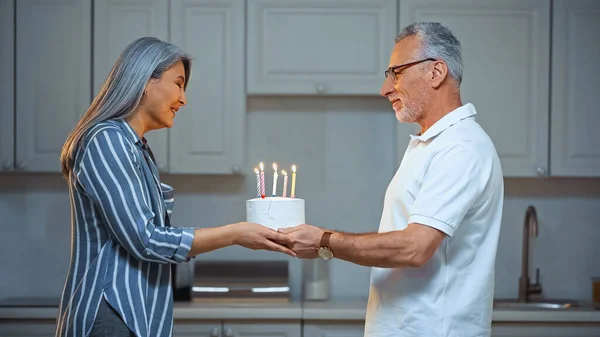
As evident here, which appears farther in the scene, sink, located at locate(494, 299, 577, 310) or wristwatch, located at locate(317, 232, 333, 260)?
sink, located at locate(494, 299, 577, 310)

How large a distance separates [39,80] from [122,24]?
443mm

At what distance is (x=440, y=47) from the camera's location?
207cm

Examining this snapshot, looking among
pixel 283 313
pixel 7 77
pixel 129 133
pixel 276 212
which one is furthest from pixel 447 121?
pixel 7 77

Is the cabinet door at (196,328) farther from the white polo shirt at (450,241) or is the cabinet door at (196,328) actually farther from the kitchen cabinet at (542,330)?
the white polo shirt at (450,241)

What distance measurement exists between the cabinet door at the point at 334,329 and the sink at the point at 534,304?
2.10ft

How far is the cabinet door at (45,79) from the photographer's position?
11.7 feet

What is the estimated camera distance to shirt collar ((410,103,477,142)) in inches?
79.6

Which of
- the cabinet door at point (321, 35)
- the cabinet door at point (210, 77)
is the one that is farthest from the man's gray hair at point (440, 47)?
the cabinet door at point (210, 77)

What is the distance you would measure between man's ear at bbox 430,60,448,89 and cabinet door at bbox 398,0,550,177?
1.52 meters

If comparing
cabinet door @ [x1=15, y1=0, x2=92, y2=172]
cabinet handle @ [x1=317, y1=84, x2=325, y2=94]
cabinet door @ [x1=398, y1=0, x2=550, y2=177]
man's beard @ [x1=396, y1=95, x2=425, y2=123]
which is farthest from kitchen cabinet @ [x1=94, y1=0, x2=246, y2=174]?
man's beard @ [x1=396, y1=95, x2=425, y2=123]

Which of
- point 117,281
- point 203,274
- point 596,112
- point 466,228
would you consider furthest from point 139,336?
point 596,112

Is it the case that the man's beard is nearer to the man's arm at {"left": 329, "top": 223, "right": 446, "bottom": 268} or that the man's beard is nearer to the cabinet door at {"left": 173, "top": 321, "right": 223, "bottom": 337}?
the man's arm at {"left": 329, "top": 223, "right": 446, "bottom": 268}

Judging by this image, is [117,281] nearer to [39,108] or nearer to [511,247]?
[39,108]

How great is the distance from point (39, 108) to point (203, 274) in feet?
3.40
